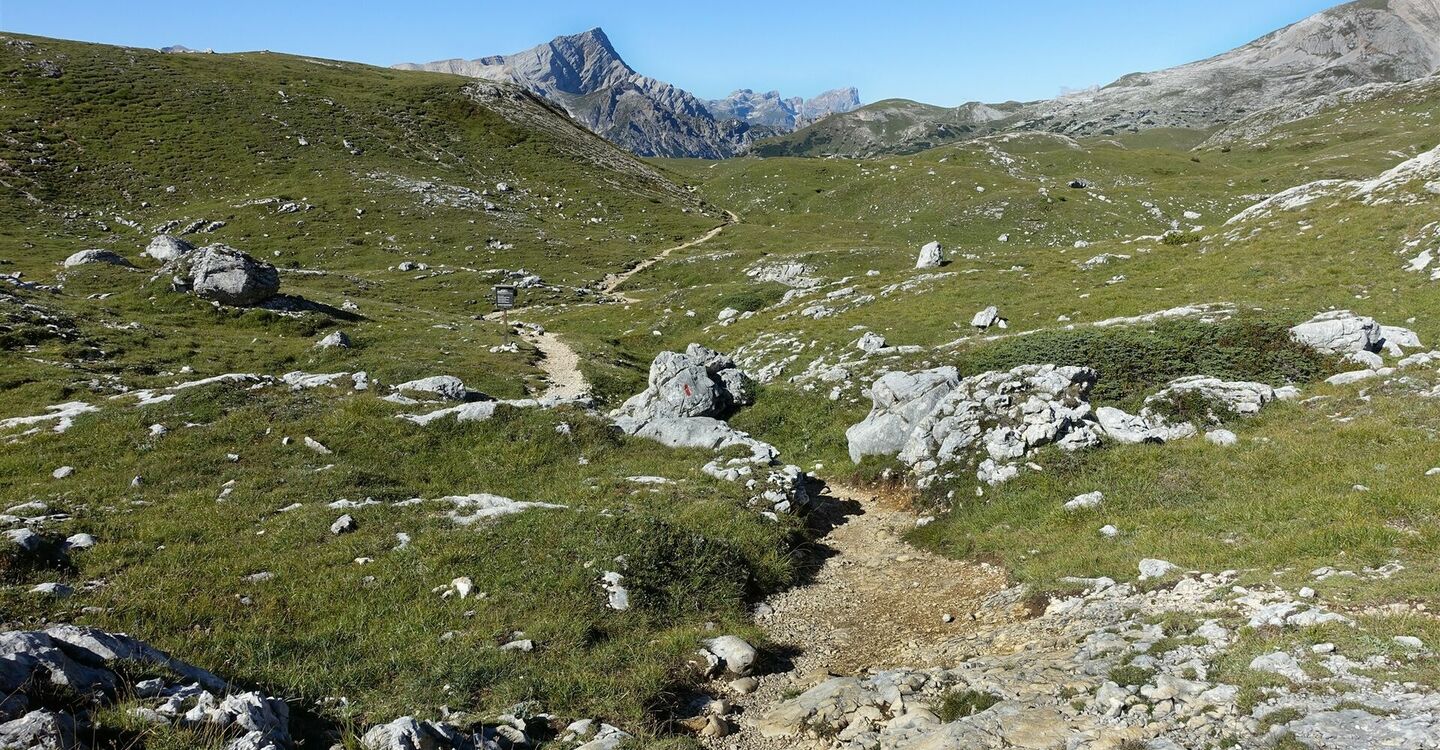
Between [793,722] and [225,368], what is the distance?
33.0 meters

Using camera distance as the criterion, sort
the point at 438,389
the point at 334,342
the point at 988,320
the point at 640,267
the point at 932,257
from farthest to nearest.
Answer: the point at 640,267
the point at 932,257
the point at 334,342
the point at 988,320
the point at 438,389

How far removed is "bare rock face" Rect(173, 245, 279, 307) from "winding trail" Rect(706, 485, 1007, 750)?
40950mm

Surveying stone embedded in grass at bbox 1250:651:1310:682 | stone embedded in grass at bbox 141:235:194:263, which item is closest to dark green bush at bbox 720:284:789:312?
stone embedded in grass at bbox 141:235:194:263

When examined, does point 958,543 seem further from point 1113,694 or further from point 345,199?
point 345,199

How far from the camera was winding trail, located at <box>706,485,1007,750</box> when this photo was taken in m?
11.0

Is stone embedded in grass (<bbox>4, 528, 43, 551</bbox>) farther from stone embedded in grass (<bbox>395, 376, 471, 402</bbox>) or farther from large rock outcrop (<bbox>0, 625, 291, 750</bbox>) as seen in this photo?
stone embedded in grass (<bbox>395, 376, 471, 402</bbox>)

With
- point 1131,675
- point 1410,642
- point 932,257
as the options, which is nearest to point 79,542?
point 1131,675

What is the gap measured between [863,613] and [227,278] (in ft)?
146

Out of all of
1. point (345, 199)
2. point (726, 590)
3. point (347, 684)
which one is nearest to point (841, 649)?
point (726, 590)

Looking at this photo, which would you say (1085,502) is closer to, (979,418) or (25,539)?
(979,418)

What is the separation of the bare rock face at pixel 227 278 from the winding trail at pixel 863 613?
1612 inches

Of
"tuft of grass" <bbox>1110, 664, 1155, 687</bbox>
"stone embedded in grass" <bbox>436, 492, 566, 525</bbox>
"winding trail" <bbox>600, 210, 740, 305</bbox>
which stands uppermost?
"winding trail" <bbox>600, 210, 740, 305</bbox>

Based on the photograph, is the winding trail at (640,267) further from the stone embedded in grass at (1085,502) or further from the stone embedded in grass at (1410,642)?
the stone embedded in grass at (1410,642)

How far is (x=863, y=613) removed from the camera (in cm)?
1374
